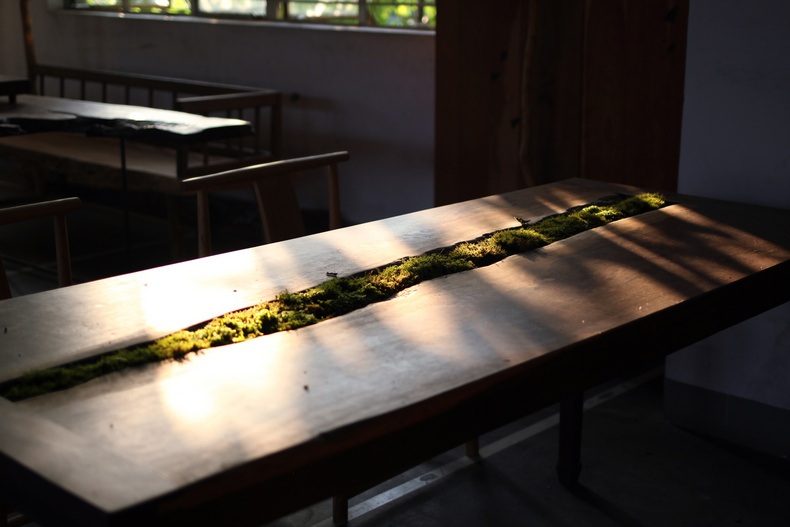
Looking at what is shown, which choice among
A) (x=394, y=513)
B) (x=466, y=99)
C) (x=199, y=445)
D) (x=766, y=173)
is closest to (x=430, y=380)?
(x=199, y=445)

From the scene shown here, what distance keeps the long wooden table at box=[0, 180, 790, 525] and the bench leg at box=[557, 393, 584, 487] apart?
51cm

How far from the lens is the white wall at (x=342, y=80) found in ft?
15.0

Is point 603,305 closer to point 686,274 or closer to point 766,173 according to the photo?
point 686,274

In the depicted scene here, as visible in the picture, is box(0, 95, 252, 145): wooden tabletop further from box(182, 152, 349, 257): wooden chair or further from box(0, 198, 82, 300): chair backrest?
box(0, 198, 82, 300): chair backrest

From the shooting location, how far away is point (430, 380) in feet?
3.77

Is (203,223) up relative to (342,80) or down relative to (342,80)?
down

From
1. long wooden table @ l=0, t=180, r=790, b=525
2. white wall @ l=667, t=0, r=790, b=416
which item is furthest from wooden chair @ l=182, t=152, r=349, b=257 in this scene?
white wall @ l=667, t=0, r=790, b=416

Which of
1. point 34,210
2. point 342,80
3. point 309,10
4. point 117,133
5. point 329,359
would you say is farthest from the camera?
point 309,10

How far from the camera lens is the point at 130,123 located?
3.39 m

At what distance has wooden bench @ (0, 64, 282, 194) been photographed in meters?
4.11

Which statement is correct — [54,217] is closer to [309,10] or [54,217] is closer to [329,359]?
[329,359]

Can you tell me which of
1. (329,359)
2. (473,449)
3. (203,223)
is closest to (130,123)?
(203,223)

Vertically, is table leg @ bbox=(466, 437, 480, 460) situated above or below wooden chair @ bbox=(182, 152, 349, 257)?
below

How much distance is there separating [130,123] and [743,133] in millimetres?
2290
